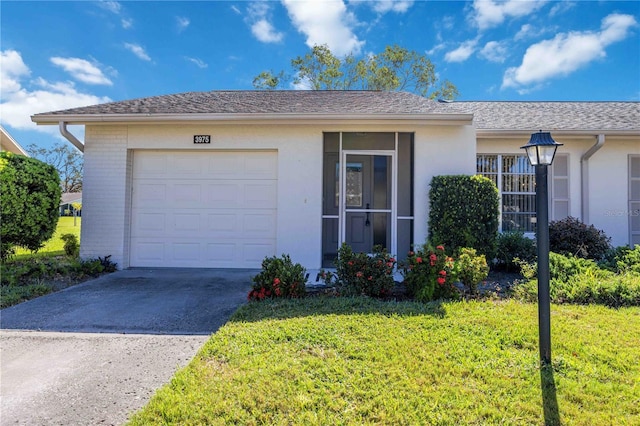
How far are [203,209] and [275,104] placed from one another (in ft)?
9.94

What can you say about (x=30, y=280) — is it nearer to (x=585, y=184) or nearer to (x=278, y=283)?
(x=278, y=283)

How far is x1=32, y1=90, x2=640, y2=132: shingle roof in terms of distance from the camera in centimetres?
674

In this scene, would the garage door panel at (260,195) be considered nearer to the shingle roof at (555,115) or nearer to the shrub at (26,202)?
the shrub at (26,202)

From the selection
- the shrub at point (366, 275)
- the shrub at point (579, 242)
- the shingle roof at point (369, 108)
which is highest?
the shingle roof at point (369, 108)

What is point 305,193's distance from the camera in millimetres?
6887

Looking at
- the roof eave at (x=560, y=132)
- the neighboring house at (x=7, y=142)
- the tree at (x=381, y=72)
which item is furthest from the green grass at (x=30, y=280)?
the tree at (x=381, y=72)

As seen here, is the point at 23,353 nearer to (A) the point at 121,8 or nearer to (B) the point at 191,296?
(B) the point at 191,296

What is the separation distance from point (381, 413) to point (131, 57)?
40.7 ft

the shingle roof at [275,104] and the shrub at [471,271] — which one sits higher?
the shingle roof at [275,104]

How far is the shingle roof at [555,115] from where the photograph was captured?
7.71m

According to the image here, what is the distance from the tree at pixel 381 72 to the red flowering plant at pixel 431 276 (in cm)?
1797

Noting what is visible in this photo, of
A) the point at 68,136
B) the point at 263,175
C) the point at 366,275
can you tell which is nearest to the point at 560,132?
the point at 366,275

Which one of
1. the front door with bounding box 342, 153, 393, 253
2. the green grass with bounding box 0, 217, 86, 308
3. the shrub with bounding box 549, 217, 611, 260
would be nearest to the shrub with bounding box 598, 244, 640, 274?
the shrub with bounding box 549, 217, 611, 260

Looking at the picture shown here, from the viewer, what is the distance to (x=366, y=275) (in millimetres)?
4758
